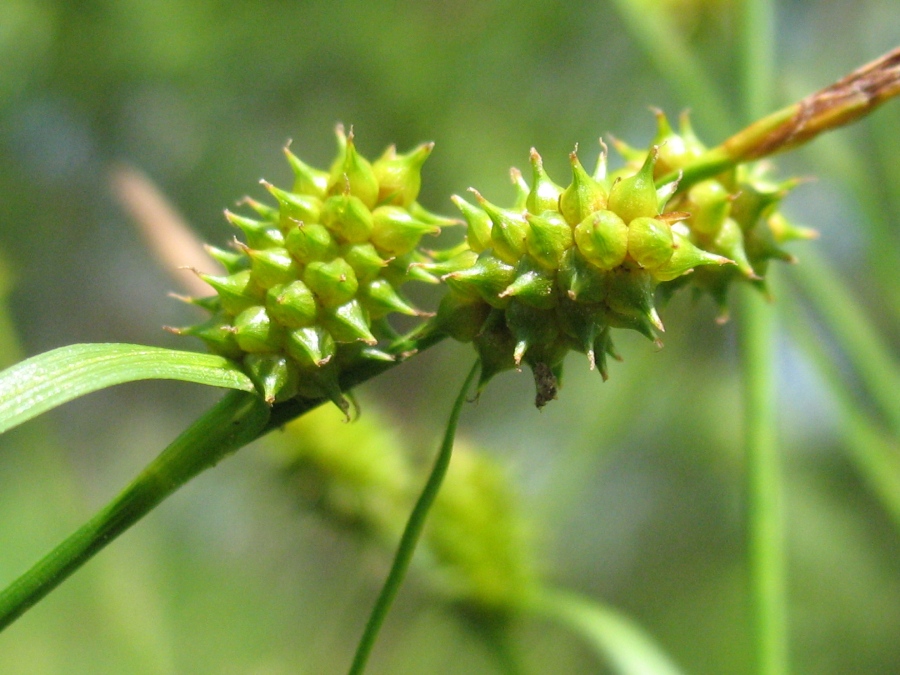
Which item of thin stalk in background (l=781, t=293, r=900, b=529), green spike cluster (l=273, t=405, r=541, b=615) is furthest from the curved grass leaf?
thin stalk in background (l=781, t=293, r=900, b=529)

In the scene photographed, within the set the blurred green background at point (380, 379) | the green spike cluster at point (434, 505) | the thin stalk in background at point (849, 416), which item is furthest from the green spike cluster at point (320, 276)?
the blurred green background at point (380, 379)

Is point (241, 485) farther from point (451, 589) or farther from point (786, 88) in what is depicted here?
point (786, 88)

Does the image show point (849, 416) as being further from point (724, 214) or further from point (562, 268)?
point (562, 268)

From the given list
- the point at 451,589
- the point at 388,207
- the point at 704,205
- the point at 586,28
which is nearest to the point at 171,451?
the point at 388,207

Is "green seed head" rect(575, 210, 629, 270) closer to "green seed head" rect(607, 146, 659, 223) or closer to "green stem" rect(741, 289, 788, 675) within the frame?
"green seed head" rect(607, 146, 659, 223)

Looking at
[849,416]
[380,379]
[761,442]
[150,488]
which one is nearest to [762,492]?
[761,442]
